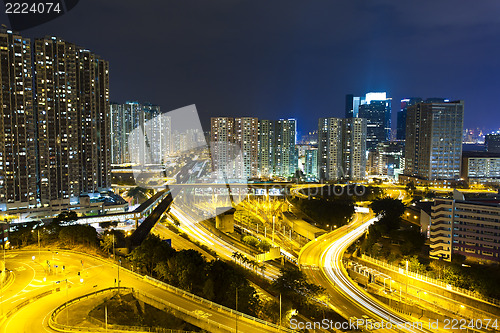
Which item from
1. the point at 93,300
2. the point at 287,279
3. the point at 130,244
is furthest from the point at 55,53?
the point at 287,279

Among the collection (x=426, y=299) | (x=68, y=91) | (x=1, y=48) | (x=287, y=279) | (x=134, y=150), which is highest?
(x=1, y=48)

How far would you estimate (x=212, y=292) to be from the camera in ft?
20.5

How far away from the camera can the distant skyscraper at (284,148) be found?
2766cm

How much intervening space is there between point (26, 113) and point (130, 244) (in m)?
7.24

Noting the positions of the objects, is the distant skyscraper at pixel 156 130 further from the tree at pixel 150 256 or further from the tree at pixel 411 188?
the tree at pixel 150 256

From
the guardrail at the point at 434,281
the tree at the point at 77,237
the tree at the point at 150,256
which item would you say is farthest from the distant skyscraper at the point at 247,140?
the tree at the point at 150,256

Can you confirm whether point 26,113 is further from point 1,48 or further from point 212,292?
point 212,292

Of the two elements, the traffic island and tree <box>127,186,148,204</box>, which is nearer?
the traffic island

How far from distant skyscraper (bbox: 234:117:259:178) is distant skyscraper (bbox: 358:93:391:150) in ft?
63.3

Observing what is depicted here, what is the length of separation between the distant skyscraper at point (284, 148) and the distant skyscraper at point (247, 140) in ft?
6.16

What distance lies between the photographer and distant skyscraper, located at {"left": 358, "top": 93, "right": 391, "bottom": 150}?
4200cm

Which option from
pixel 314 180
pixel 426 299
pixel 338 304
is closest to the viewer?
pixel 338 304

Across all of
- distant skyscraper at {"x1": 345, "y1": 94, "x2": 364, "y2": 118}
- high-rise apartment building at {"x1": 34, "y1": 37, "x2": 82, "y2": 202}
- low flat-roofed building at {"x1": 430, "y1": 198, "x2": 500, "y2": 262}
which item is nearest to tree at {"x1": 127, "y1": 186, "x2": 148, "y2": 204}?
high-rise apartment building at {"x1": 34, "y1": 37, "x2": 82, "y2": 202}

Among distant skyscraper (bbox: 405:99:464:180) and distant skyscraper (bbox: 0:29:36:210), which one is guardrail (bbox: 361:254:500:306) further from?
distant skyscraper (bbox: 405:99:464:180)
